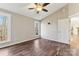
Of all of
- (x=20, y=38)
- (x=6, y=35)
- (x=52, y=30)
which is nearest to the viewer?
(x=6, y=35)

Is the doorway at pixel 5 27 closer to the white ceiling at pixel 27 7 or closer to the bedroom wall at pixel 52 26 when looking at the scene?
the white ceiling at pixel 27 7

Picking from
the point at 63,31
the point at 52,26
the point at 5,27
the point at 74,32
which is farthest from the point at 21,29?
the point at 74,32

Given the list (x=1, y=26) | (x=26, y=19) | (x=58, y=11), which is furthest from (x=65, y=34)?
(x=1, y=26)

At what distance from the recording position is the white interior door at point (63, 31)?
2078 millimetres

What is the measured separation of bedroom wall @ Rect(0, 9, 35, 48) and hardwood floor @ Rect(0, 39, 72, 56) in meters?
0.10

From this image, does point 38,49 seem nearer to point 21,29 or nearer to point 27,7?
point 21,29

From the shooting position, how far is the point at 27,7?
1764 millimetres

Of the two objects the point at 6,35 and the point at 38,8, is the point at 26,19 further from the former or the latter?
the point at 6,35

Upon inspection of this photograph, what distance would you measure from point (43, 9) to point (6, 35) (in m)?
0.84

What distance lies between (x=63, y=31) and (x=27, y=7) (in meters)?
1.02

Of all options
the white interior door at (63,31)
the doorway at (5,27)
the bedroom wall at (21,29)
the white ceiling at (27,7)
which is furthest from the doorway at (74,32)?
the doorway at (5,27)

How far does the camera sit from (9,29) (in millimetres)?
1810

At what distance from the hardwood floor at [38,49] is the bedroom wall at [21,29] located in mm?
98

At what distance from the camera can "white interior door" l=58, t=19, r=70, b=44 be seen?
2078mm
